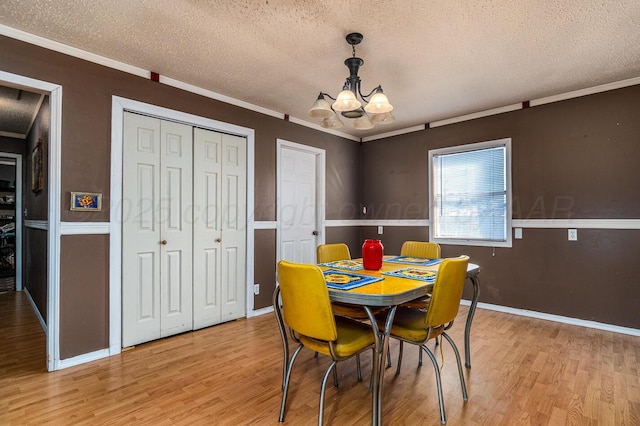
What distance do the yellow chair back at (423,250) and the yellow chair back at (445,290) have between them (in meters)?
1.12

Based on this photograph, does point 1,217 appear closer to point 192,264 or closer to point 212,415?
point 192,264

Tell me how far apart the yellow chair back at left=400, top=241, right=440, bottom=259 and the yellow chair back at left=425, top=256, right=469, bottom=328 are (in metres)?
1.12

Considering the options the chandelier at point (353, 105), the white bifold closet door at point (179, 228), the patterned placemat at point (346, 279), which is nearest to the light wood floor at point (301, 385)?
the white bifold closet door at point (179, 228)

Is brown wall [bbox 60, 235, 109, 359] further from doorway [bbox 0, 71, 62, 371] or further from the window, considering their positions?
the window

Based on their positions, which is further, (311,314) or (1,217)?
(1,217)

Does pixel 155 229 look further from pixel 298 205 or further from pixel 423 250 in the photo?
pixel 423 250

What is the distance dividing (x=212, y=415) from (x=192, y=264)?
5.58ft

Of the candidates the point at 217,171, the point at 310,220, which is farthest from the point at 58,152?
the point at 310,220

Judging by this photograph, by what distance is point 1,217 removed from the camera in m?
5.47

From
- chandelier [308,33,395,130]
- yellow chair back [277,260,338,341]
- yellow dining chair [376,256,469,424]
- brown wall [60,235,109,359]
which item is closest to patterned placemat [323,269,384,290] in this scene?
yellow chair back [277,260,338,341]

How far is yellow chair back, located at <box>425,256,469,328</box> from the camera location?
177 cm

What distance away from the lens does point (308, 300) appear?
165 centimetres

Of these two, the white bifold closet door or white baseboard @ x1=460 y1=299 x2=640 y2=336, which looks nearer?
the white bifold closet door

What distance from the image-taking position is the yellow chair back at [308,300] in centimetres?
160
